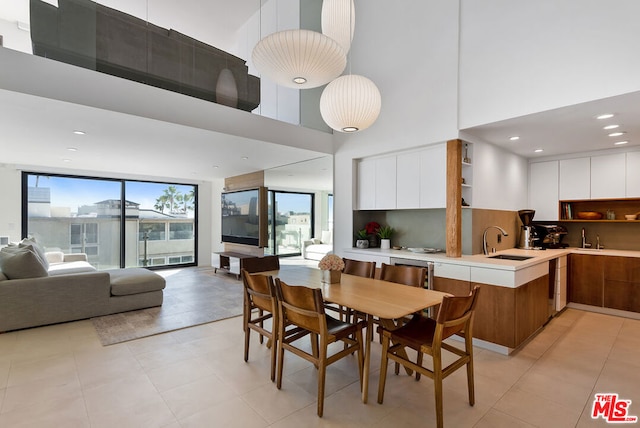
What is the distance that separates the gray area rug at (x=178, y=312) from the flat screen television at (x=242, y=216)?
1165 mm

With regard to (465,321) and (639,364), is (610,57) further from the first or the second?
(639,364)

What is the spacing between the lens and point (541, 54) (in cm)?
296

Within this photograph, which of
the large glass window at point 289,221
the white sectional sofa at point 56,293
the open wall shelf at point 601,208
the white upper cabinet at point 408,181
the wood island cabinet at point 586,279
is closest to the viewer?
the white sectional sofa at point 56,293

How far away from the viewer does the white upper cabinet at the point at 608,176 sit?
4249 mm

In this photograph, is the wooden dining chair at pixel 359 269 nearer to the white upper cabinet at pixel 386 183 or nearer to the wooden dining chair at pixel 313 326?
the wooden dining chair at pixel 313 326

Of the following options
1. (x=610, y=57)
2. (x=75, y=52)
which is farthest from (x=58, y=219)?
(x=610, y=57)

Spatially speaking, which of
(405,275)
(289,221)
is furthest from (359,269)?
(289,221)

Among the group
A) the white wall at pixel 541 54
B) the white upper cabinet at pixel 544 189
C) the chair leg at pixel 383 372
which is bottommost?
the chair leg at pixel 383 372

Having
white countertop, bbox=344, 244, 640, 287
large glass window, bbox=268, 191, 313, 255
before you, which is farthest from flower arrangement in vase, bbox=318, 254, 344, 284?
large glass window, bbox=268, 191, 313, 255

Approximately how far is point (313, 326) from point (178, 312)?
288 centimetres

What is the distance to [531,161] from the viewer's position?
4.98 meters

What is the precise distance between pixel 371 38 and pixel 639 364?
4862 millimetres

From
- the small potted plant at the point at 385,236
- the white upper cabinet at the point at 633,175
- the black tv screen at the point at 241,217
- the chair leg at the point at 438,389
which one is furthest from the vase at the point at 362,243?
the white upper cabinet at the point at 633,175

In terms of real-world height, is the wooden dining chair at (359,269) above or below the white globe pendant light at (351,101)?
below
